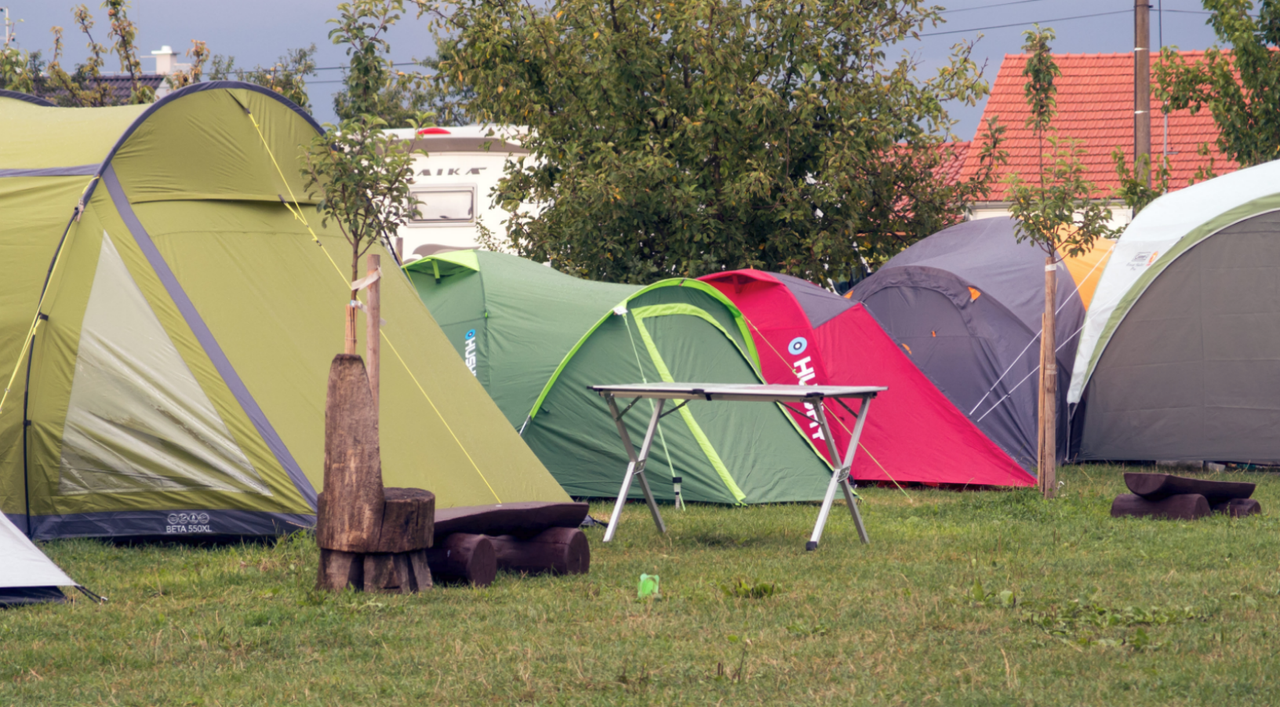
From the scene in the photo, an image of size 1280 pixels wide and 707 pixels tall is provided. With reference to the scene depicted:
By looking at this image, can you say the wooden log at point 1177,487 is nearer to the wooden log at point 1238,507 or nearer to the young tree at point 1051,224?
the wooden log at point 1238,507

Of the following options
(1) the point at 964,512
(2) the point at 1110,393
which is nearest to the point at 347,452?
(1) the point at 964,512

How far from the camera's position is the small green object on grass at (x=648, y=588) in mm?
5488

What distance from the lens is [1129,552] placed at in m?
6.66

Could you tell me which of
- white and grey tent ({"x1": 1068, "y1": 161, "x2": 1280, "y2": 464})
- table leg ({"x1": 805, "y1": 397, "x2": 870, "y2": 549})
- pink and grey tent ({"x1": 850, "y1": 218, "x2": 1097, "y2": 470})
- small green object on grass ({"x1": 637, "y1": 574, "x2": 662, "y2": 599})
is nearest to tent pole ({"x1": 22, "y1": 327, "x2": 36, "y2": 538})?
small green object on grass ({"x1": 637, "y1": 574, "x2": 662, "y2": 599})

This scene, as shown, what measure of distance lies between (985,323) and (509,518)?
638cm

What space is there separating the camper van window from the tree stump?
15.3 metres

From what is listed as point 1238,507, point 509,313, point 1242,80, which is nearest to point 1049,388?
point 1238,507

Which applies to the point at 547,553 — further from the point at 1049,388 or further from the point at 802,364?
the point at 802,364

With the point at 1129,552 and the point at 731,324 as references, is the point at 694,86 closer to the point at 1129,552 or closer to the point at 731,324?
the point at 731,324

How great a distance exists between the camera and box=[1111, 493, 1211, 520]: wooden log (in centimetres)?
792

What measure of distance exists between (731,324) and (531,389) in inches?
73.6

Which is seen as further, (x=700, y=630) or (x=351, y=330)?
(x=351, y=330)

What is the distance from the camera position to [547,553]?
608 centimetres

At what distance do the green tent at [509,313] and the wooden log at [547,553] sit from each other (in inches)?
127
